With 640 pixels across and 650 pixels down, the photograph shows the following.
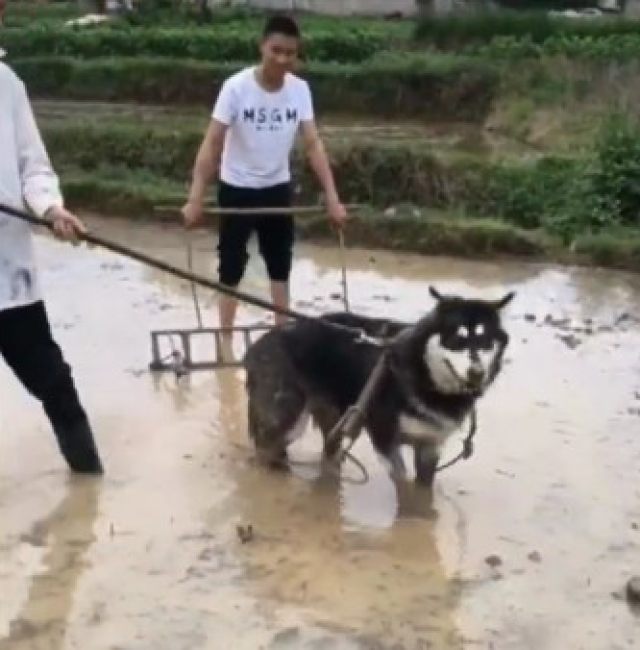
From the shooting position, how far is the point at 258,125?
8.16 metres

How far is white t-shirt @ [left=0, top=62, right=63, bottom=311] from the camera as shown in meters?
6.21

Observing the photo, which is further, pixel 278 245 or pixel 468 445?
pixel 278 245

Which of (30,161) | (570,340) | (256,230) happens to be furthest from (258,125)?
(570,340)

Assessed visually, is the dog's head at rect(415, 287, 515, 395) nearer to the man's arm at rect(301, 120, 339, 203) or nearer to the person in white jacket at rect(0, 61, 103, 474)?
the person in white jacket at rect(0, 61, 103, 474)

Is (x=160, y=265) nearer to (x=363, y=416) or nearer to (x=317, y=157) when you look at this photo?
(x=363, y=416)

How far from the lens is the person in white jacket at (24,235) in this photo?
20.3 feet

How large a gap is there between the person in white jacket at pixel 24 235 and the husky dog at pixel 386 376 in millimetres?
938

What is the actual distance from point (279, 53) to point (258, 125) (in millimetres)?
469

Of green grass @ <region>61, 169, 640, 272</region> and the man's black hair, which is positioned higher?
the man's black hair

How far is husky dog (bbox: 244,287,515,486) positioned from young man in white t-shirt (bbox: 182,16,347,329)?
1479 millimetres

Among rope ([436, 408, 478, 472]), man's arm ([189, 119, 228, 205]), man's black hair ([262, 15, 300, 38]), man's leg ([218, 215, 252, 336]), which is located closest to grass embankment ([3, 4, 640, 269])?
man's leg ([218, 215, 252, 336])

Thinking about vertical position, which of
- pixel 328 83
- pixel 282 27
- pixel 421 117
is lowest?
pixel 421 117

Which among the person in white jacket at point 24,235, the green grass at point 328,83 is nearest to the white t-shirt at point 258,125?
the person in white jacket at point 24,235

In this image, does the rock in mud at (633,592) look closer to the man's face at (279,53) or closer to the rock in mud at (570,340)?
the man's face at (279,53)
